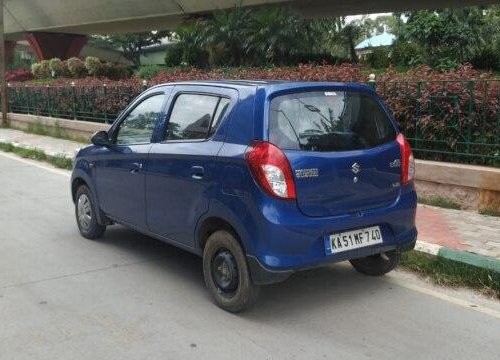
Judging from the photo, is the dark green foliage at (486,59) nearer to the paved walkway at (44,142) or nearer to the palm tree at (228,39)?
the palm tree at (228,39)

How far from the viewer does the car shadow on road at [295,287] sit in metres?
4.50

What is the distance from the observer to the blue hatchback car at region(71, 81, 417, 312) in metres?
4.05

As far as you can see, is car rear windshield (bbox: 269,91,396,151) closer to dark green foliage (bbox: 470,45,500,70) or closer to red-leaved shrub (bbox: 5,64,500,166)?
red-leaved shrub (bbox: 5,64,500,166)

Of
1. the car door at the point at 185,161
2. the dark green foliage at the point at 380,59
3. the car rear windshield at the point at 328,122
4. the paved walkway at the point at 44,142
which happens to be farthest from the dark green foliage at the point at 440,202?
the dark green foliage at the point at 380,59

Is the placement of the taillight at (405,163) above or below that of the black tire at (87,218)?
above

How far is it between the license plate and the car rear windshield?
24.1 inches

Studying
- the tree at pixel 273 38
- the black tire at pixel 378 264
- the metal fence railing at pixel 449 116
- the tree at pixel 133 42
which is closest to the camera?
the black tire at pixel 378 264

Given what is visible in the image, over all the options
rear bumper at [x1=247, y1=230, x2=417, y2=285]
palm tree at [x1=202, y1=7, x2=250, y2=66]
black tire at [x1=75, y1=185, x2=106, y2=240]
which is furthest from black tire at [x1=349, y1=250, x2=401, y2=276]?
palm tree at [x1=202, y1=7, x2=250, y2=66]

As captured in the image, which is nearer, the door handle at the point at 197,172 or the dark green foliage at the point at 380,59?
the door handle at the point at 197,172

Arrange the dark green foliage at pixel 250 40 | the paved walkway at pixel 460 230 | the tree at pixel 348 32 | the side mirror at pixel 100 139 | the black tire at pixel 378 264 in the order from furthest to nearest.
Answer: the tree at pixel 348 32
the dark green foliage at pixel 250 40
the side mirror at pixel 100 139
the paved walkway at pixel 460 230
the black tire at pixel 378 264

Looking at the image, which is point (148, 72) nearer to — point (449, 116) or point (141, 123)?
point (449, 116)

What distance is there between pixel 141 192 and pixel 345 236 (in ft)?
6.32

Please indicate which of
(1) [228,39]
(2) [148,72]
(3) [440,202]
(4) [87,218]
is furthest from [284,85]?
(2) [148,72]

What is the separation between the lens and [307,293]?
4.82 m
